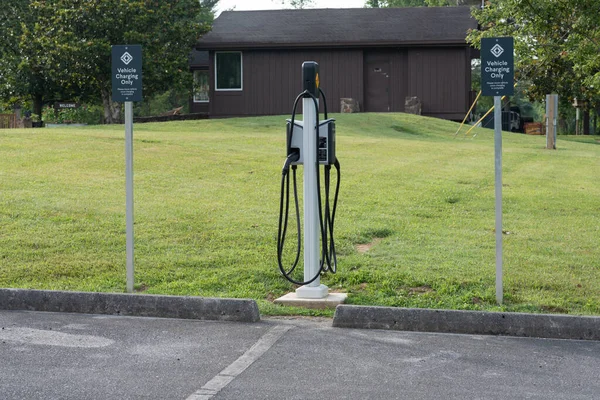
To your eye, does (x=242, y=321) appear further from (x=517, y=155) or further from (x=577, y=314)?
(x=517, y=155)

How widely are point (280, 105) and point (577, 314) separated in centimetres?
2949

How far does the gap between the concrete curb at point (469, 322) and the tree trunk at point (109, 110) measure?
1253 inches

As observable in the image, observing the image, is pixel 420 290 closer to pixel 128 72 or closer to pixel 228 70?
pixel 128 72

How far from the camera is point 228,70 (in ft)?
123

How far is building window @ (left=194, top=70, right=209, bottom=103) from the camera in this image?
136 ft

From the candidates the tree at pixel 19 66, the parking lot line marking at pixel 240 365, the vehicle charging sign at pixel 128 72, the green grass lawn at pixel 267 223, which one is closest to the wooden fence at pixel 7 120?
the tree at pixel 19 66

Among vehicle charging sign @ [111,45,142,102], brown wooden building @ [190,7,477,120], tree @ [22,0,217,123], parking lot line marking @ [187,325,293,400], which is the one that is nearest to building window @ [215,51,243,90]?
brown wooden building @ [190,7,477,120]

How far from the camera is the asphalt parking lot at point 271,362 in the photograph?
19.0 ft

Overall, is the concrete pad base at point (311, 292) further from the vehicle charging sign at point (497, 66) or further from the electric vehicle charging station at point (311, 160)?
the vehicle charging sign at point (497, 66)

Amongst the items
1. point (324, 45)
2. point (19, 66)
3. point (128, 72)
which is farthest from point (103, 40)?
point (128, 72)

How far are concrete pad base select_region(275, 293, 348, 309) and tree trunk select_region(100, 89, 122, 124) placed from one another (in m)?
30.8

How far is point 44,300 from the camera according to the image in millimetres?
8391

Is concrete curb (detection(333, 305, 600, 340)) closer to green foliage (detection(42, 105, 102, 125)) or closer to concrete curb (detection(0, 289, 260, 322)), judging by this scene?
concrete curb (detection(0, 289, 260, 322))

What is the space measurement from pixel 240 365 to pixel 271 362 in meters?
0.23
